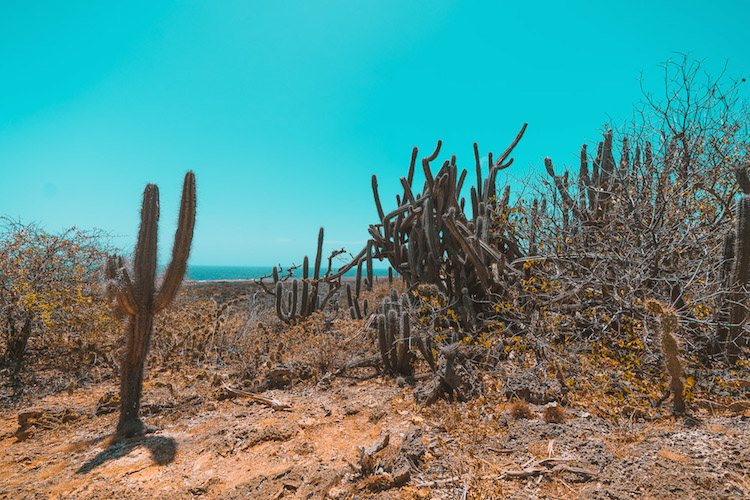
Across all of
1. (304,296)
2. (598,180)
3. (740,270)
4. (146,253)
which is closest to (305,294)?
(304,296)

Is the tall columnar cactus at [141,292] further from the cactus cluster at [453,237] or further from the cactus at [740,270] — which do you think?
the cactus at [740,270]

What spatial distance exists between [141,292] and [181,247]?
548mm

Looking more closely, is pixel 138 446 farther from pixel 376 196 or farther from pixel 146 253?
pixel 376 196

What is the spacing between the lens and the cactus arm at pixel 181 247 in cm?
369

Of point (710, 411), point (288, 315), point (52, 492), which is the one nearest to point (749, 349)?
point (710, 411)

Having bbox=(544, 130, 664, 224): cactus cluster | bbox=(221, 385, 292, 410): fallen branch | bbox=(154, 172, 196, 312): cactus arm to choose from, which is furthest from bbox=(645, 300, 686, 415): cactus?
bbox=(154, 172, 196, 312): cactus arm

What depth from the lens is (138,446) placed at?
10.6 feet

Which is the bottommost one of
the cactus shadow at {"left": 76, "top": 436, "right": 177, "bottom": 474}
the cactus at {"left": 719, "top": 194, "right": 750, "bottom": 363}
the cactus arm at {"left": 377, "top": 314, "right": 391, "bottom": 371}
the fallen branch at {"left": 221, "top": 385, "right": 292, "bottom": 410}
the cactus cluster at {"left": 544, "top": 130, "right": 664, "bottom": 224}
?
the cactus shadow at {"left": 76, "top": 436, "right": 177, "bottom": 474}

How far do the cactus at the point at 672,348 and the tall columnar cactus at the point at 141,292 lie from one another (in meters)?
4.15

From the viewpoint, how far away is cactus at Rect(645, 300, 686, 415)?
9.09 ft

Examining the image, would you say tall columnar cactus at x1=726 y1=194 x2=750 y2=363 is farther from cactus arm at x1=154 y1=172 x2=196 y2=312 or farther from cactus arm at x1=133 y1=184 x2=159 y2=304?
cactus arm at x1=133 y1=184 x2=159 y2=304

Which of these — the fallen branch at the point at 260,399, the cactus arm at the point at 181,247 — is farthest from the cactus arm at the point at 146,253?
the fallen branch at the point at 260,399

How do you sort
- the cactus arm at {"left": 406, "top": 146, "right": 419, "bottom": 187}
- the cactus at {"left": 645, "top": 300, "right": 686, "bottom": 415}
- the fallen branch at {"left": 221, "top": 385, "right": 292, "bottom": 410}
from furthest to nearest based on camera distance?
1. the cactus arm at {"left": 406, "top": 146, "right": 419, "bottom": 187}
2. the fallen branch at {"left": 221, "top": 385, "right": 292, "bottom": 410}
3. the cactus at {"left": 645, "top": 300, "right": 686, "bottom": 415}

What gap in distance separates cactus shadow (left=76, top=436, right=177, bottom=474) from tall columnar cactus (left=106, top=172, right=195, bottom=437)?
157mm
